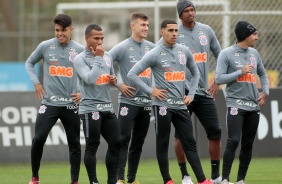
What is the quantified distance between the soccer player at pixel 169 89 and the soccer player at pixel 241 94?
51cm

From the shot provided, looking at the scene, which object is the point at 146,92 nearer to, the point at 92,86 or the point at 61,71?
the point at 92,86

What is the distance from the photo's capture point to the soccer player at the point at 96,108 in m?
12.0

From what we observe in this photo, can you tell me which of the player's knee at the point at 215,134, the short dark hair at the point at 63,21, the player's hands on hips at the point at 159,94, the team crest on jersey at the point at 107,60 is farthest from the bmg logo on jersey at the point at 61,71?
the player's knee at the point at 215,134

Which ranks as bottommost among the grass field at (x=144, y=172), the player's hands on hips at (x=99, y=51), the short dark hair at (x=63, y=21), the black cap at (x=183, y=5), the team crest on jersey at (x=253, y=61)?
the grass field at (x=144, y=172)

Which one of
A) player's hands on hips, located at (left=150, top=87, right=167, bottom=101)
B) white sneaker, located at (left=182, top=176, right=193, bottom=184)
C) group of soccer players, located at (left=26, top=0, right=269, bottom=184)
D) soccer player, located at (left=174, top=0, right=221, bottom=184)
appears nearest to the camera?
group of soccer players, located at (left=26, top=0, right=269, bottom=184)

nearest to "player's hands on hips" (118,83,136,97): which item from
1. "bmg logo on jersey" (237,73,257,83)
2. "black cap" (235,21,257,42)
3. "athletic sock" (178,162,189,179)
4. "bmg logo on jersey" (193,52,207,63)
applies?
"bmg logo on jersey" (193,52,207,63)

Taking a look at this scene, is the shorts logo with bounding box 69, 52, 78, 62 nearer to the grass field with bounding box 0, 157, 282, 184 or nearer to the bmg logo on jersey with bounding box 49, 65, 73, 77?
the bmg logo on jersey with bounding box 49, 65, 73, 77

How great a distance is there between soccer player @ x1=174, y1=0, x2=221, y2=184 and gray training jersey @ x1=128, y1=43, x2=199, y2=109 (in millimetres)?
702

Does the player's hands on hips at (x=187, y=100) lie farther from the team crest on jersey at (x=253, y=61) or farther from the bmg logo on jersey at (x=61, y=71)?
the bmg logo on jersey at (x=61, y=71)

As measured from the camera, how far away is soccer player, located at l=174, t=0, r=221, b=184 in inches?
522

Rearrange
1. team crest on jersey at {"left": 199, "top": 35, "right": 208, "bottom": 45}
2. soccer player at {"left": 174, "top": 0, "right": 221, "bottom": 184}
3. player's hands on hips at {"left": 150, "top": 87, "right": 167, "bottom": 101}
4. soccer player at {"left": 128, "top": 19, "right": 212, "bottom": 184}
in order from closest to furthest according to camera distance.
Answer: player's hands on hips at {"left": 150, "top": 87, "right": 167, "bottom": 101}, soccer player at {"left": 128, "top": 19, "right": 212, "bottom": 184}, soccer player at {"left": 174, "top": 0, "right": 221, "bottom": 184}, team crest on jersey at {"left": 199, "top": 35, "right": 208, "bottom": 45}

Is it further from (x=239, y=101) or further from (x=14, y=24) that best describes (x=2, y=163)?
(x=14, y=24)

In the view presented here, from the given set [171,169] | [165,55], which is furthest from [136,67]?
[171,169]

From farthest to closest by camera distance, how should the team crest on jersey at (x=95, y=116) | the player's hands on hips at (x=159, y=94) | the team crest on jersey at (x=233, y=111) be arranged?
1. the team crest on jersey at (x=233, y=111)
2. the player's hands on hips at (x=159, y=94)
3. the team crest on jersey at (x=95, y=116)
